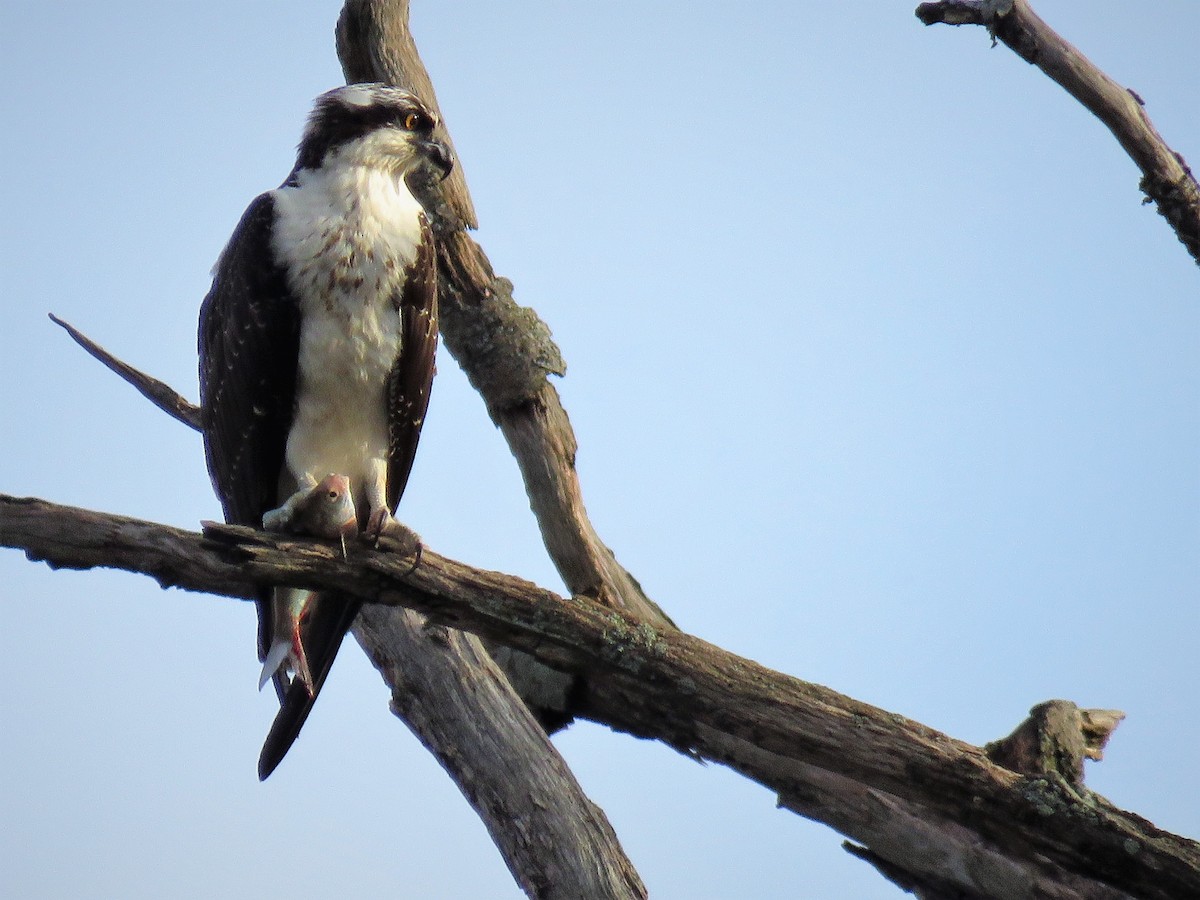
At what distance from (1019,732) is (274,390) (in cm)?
287

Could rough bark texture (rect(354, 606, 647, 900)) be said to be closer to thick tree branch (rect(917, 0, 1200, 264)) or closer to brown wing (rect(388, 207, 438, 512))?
brown wing (rect(388, 207, 438, 512))

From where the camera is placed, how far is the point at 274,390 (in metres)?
4.34

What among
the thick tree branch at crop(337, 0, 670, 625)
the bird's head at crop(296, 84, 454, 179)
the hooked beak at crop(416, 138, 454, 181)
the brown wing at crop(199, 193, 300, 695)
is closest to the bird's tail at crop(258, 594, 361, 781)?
the brown wing at crop(199, 193, 300, 695)

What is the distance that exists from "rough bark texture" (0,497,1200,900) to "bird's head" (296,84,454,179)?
1.81 metres

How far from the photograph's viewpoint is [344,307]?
4219 millimetres

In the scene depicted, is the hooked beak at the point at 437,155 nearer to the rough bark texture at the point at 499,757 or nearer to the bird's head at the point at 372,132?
the bird's head at the point at 372,132

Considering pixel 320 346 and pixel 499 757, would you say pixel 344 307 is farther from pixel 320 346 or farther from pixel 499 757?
pixel 499 757

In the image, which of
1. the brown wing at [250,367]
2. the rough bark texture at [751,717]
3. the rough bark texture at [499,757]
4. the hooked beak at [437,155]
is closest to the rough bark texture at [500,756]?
the rough bark texture at [499,757]

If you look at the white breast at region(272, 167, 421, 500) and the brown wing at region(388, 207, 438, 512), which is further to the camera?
the brown wing at region(388, 207, 438, 512)

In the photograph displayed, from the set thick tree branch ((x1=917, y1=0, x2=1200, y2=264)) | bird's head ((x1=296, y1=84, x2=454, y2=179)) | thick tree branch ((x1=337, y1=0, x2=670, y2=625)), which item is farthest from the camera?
thick tree branch ((x1=337, y1=0, x2=670, y2=625))

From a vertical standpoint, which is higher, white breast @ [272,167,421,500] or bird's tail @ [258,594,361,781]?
white breast @ [272,167,421,500]

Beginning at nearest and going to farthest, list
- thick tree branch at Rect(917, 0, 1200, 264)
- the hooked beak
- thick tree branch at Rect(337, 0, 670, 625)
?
thick tree branch at Rect(917, 0, 1200, 264) < the hooked beak < thick tree branch at Rect(337, 0, 670, 625)

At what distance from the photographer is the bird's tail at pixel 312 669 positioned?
443 centimetres

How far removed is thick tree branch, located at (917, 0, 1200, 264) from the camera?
412 cm
